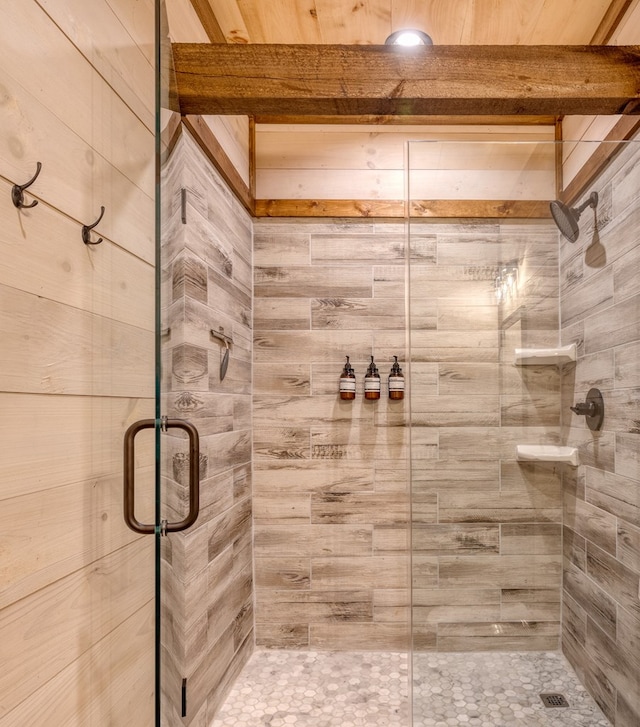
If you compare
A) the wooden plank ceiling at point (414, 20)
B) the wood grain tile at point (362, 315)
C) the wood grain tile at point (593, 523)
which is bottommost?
the wood grain tile at point (593, 523)

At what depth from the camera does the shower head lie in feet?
5.17

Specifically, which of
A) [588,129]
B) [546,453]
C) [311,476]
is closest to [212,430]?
[311,476]

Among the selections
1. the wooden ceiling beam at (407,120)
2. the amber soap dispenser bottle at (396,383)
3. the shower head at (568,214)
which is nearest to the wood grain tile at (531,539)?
the shower head at (568,214)

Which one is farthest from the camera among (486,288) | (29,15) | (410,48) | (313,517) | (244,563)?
(313,517)

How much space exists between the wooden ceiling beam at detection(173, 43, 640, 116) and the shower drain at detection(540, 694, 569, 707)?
1726 millimetres

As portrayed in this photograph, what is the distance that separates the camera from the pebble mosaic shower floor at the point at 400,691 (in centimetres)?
150

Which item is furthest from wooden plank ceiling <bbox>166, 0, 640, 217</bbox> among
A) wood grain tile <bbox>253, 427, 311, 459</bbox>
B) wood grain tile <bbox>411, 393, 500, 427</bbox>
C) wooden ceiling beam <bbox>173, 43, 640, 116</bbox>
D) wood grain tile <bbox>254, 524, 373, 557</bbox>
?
wood grain tile <bbox>254, 524, 373, 557</bbox>

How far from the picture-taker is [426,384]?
164 centimetres

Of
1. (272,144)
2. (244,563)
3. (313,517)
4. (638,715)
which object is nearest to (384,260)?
(272,144)

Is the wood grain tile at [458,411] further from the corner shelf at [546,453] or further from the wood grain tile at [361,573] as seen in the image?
the wood grain tile at [361,573]

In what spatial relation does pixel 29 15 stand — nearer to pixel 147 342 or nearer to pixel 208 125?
pixel 147 342

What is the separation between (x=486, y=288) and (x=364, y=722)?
64.9 inches

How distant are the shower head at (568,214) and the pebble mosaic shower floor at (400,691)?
1.28 m

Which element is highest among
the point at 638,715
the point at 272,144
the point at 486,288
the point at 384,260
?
the point at 272,144
